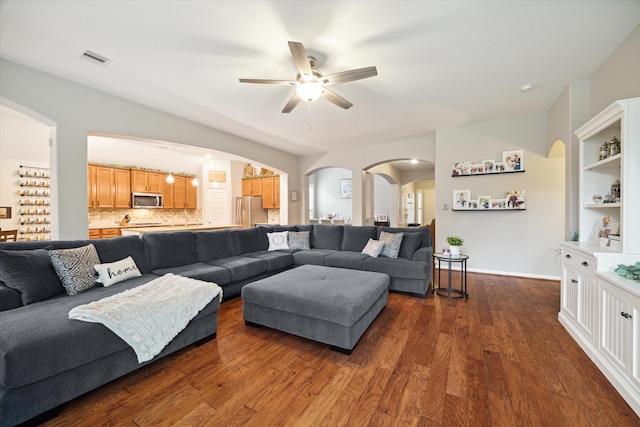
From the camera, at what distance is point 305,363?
1.96 meters

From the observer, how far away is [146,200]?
6.62 metres

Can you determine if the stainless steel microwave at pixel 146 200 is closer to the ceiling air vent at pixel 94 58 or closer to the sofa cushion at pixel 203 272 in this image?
the sofa cushion at pixel 203 272

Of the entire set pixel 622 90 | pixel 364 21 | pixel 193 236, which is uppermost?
pixel 364 21

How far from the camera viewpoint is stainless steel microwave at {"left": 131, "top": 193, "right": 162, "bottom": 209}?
21.1 feet

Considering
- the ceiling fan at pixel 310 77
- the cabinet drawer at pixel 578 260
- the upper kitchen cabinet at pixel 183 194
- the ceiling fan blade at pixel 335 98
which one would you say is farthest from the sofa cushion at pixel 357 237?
the upper kitchen cabinet at pixel 183 194

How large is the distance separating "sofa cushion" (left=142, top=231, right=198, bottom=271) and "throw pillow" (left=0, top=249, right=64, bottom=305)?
891mm

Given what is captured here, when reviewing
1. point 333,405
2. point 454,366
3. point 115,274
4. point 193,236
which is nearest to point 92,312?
point 115,274

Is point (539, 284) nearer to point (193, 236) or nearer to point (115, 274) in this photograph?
point (193, 236)

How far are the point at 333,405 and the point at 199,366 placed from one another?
3.45 ft

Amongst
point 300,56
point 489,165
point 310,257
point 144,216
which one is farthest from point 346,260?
point 144,216

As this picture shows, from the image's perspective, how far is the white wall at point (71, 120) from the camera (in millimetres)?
2818

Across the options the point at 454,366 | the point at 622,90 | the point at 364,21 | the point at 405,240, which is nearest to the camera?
the point at 454,366

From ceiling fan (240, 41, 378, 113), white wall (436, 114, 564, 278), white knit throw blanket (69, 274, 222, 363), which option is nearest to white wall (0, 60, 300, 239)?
white knit throw blanket (69, 274, 222, 363)

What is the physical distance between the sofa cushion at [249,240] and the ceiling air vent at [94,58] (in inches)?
100
